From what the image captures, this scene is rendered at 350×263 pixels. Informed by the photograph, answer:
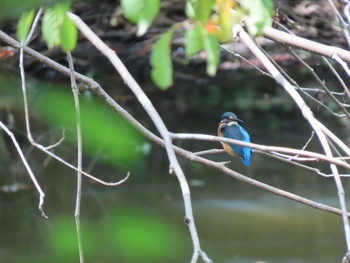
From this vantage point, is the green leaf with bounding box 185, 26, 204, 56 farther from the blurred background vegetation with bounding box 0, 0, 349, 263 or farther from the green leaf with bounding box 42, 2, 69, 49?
the blurred background vegetation with bounding box 0, 0, 349, 263

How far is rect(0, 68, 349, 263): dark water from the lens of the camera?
4102mm

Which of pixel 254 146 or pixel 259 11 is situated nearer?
pixel 259 11

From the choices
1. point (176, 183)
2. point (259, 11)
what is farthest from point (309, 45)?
point (176, 183)

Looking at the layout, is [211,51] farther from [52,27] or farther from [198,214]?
[198,214]

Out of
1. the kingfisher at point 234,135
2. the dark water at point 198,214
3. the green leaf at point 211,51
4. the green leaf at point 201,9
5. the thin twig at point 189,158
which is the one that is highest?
the green leaf at point 201,9

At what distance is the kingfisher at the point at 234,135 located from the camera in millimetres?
2723

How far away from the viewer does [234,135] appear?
2.82 metres

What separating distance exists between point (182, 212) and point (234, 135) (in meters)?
2.21

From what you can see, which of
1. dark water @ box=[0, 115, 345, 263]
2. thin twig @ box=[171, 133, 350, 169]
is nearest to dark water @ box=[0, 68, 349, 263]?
dark water @ box=[0, 115, 345, 263]

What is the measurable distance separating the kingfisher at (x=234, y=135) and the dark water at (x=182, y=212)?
1.81ft

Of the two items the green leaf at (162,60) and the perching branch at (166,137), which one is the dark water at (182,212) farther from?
the green leaf at (162,60)

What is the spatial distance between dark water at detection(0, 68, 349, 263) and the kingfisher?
55cm

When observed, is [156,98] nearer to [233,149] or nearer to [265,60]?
[233,149]

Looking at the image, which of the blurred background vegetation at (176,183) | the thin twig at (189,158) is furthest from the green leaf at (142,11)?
the blurred background vegetation at (176,183)
